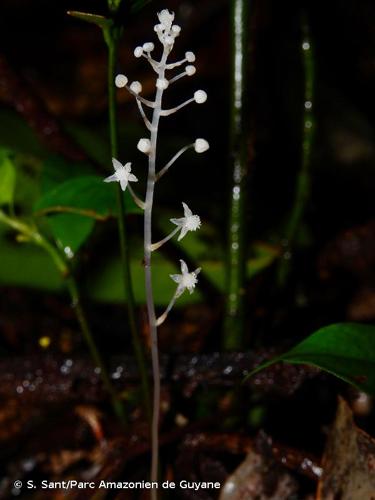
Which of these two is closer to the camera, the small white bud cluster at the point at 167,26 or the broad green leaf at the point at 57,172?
the small white bud cluster at the point at 167,26

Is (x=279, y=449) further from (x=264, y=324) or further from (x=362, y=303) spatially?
(x=362, y=303)

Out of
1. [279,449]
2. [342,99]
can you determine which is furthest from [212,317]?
[342,99]

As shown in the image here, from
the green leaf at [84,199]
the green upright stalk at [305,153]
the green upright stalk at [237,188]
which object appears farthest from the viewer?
the green upright stalk at [305,153]

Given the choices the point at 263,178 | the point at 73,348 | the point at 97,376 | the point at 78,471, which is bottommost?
the point at 78,471

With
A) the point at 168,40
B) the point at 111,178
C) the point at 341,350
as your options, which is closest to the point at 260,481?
the point at 341,350

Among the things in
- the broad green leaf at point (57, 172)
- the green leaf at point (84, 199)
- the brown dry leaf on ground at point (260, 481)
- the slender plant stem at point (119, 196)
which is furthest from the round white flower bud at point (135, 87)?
the brown dry leaf on ground at point (260, 481)

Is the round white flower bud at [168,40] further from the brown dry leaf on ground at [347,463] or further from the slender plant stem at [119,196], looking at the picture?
the brown dry leaf on ground at [347,463]

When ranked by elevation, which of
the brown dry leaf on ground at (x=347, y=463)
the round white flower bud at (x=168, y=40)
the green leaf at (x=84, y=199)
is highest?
the round white flower bud at (x=168, y=40)
